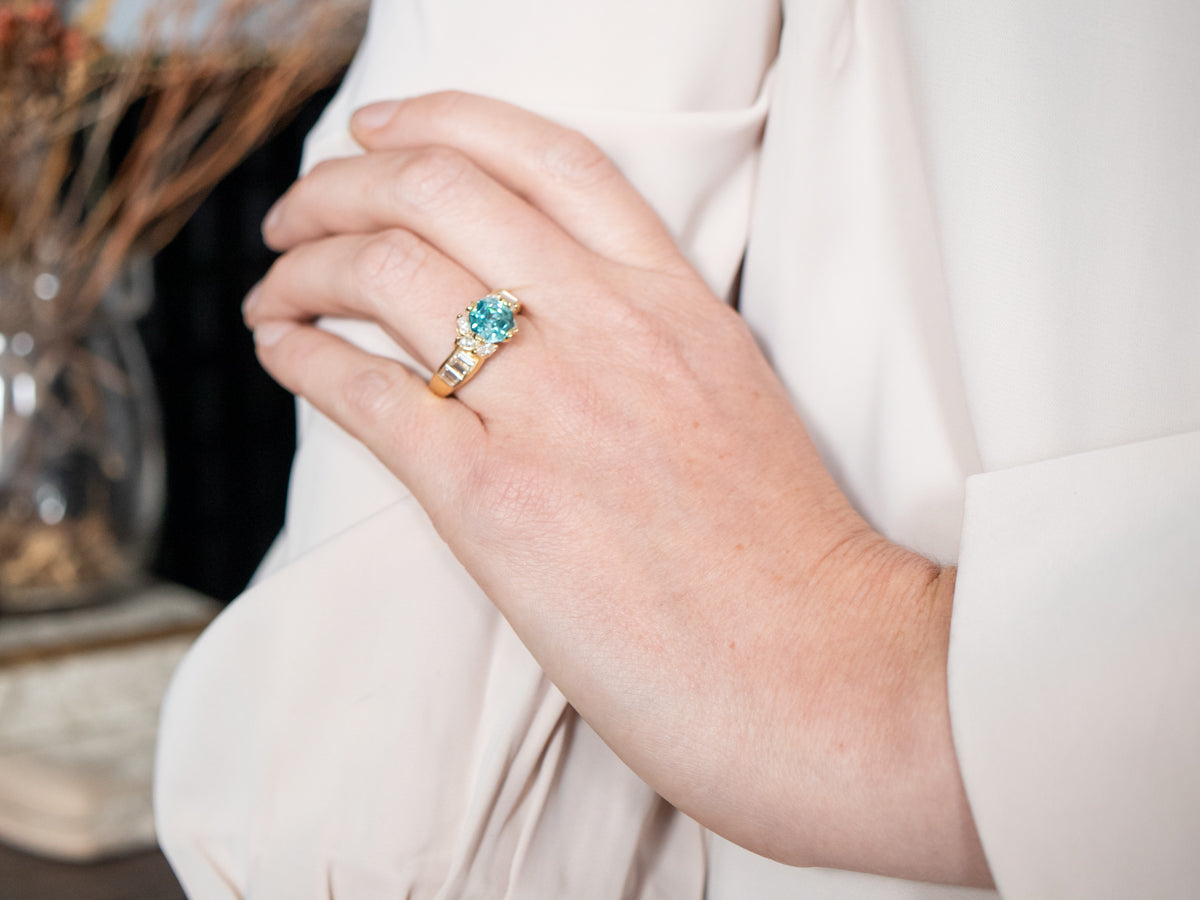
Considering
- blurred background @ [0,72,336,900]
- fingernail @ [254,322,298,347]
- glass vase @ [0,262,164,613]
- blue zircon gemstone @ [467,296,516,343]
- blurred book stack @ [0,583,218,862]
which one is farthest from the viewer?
blurred background @ [0,72,336,900]

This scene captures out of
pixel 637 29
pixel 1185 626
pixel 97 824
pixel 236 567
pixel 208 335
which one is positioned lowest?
pixel 236 567

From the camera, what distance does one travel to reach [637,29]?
0.53 metres

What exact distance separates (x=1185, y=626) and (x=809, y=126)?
0.31m

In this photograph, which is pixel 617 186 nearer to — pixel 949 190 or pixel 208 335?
pixel 949 190

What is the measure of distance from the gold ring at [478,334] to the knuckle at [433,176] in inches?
2.6

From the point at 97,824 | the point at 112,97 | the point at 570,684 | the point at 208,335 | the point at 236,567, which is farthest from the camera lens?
the point at 236,567

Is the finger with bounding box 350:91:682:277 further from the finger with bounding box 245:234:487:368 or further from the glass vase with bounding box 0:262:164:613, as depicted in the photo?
the glass vase with bounding box 0:262:164:613

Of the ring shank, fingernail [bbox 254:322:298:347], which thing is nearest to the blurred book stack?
fingernail [bbox 254:322:298:347]

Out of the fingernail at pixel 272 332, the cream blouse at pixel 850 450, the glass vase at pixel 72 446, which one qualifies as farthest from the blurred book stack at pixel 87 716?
the fingernail at pixel 272 332

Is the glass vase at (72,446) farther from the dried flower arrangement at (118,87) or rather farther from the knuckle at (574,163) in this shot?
the knuckle at (574,163)

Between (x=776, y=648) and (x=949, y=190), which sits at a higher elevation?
(x=949, y=190)

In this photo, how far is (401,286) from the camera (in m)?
0.51

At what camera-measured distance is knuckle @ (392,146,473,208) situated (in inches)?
20.2

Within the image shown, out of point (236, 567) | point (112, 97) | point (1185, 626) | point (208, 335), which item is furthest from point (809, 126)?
point (236, 567)
